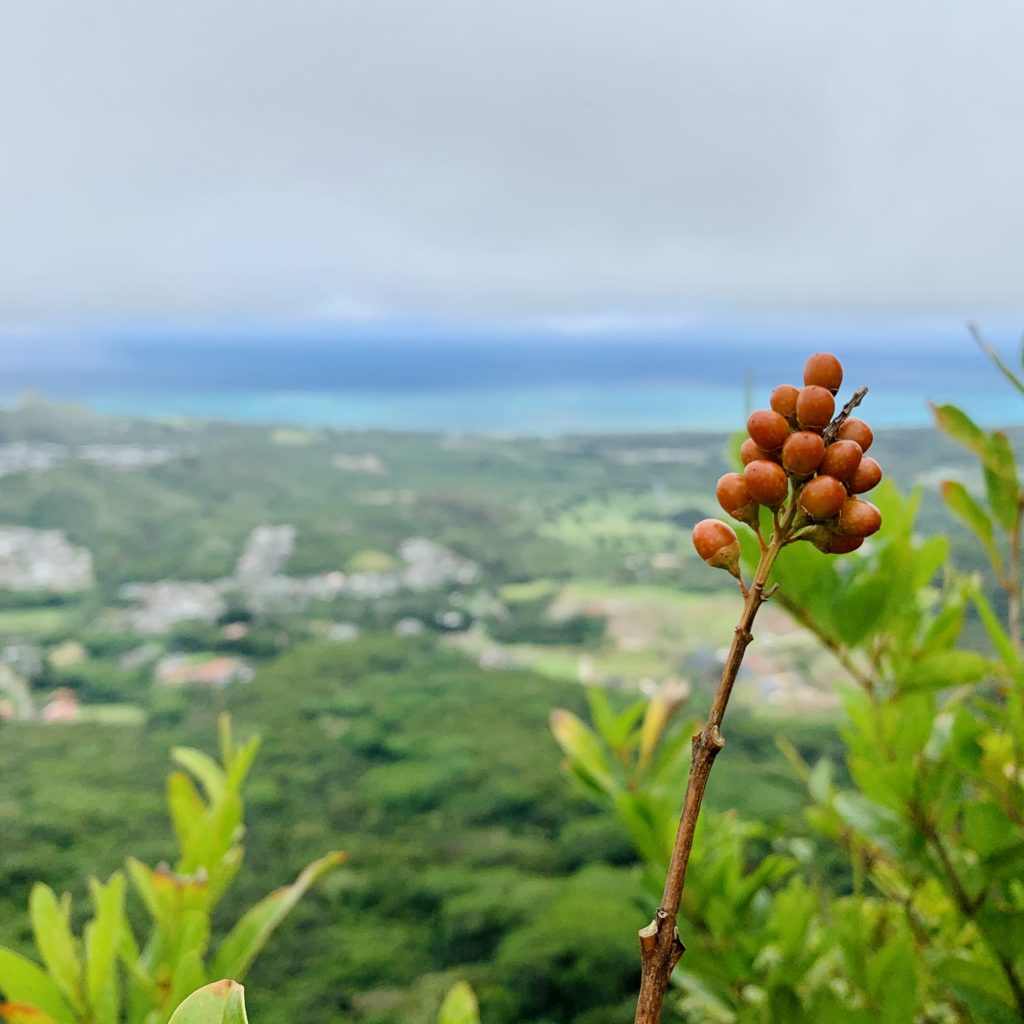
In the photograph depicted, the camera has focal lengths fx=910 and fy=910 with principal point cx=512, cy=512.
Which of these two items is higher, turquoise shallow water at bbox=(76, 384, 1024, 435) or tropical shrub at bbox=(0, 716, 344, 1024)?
turquoise shallow water at bbox=(76, 384, 1024, 435)

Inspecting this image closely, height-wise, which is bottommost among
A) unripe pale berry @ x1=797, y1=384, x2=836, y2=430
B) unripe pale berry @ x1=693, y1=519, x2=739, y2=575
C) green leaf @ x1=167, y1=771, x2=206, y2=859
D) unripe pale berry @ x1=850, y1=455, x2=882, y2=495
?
green leaf @ x1=167, y1=771, x2=206, y2=859

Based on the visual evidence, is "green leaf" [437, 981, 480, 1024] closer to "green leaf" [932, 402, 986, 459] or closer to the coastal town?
"green leaf" [932, 402, 986, 459]

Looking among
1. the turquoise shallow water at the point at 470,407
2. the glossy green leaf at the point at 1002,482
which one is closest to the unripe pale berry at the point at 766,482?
the glossy green leaf at the point at 1002,482

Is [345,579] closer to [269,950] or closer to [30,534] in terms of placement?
[30,534]

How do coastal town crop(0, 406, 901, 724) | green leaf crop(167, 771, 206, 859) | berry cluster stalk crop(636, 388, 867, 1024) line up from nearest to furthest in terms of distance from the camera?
1. berry cluster stalk crop(636, 388, 867, 1024)
2. green leaf crop(167, 771, 206, 859)
3. coastal town crop(0, 406, 901, 724)

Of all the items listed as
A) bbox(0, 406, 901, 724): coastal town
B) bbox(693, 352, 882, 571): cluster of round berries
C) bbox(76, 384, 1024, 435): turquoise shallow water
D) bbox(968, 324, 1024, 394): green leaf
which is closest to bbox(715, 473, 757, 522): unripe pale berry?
bbox(693, 352, 882, 571): cluster of round berries

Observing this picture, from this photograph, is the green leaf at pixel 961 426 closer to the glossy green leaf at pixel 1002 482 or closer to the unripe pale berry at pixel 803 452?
the glossy green leaf at pixel 1002 482

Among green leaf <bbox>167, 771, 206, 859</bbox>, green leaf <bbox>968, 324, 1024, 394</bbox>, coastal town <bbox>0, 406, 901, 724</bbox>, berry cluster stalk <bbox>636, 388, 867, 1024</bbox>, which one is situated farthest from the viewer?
coastal town <bbox>0, 406, 901, 724</bbox>
